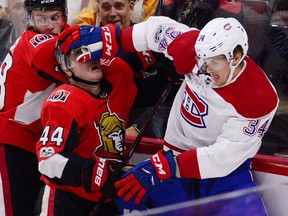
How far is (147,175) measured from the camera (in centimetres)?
185

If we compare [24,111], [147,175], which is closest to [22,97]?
[24,111]

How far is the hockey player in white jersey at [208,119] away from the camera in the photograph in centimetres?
178

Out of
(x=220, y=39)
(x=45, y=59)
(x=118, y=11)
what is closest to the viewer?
(x=220, y=39)

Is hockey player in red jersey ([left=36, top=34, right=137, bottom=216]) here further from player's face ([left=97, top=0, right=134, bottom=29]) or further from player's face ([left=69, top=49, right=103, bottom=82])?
player's face ([left=97, top=0, right=134, bottom=29])

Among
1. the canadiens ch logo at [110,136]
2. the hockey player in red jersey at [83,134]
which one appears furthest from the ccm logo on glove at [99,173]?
the canadiens ch logo at [110,136]

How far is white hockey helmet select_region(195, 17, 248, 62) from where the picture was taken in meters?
1.74

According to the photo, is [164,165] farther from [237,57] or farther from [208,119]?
[237,57]

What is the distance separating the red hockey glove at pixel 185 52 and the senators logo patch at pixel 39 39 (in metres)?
0.43

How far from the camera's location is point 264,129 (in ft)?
6.02

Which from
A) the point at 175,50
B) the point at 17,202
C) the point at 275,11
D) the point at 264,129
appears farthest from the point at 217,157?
the point at 17,202

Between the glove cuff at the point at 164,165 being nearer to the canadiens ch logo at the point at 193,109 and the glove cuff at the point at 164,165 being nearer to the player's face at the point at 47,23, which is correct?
the canadiens ch logo at the point at 193,109

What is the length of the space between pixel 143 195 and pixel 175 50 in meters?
0.42

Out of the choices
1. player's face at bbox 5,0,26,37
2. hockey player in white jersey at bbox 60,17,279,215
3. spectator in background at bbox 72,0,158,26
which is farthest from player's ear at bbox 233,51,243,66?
player's face at bbox 5,0,26,37

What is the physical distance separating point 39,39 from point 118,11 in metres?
0.46
